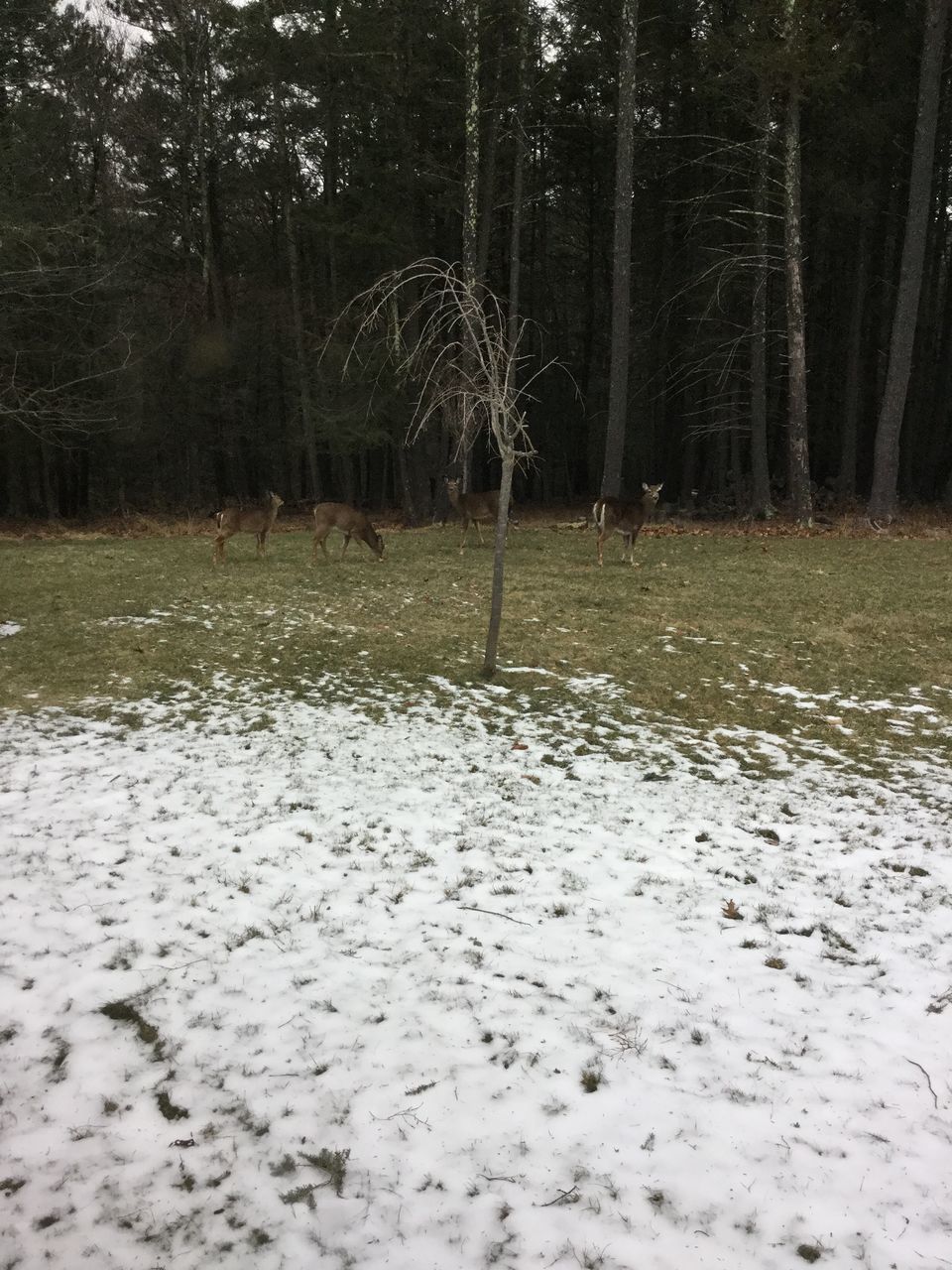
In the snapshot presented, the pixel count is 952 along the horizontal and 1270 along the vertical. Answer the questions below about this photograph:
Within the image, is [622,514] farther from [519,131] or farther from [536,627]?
[519,131]

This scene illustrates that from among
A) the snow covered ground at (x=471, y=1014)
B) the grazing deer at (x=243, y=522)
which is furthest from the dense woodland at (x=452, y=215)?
the snow covered ground at (x=471, y=1014)

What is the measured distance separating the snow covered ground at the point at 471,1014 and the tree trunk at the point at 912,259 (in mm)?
14110

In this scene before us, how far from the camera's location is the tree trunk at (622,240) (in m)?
17.1

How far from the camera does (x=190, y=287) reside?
1031 inches

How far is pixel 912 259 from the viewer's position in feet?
55.3

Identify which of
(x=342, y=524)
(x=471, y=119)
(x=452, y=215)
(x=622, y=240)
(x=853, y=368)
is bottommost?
(x=342, y=524)

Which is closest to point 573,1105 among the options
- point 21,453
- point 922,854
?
point 922,854

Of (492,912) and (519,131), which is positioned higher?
(519,131)

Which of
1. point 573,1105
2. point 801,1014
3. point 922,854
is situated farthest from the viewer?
point 922,854

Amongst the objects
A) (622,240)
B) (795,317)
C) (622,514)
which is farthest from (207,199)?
(622,514)

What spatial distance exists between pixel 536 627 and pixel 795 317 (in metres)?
13.3

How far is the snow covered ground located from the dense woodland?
533 inches

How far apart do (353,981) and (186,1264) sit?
1.34 metres

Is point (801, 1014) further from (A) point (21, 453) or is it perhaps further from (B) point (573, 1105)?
(A) point (21, 453)
